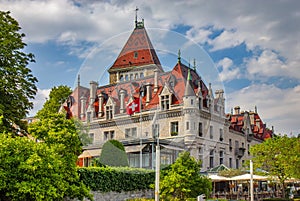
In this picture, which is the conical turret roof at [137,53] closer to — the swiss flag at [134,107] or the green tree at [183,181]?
the swiss flag at [134,107]

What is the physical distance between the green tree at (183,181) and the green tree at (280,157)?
9.14m

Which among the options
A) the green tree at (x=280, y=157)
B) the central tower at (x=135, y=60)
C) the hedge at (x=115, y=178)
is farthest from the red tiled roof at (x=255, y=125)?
the central tower at (x=135, y=60)

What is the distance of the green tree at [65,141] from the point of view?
58.1ft

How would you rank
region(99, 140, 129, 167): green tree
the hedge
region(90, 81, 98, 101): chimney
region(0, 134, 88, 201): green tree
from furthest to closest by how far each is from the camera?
1. region(99, 140, 129, 167): green tree
2. the hedge
3. region(90, 81, 98, 101): chimney
4. region(0, 134, 88, 201): green tree

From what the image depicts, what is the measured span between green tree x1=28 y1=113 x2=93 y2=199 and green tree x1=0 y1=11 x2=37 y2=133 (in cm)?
779

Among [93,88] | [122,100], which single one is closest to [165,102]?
[122,100]

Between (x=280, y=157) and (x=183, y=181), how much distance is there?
11111 millimetres

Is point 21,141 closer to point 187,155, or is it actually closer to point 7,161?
point 7,161

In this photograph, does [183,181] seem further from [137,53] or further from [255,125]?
[255,125]

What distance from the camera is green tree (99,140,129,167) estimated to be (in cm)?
2362

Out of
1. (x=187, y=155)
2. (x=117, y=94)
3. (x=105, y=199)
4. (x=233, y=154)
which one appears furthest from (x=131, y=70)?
(x=233, y=154)

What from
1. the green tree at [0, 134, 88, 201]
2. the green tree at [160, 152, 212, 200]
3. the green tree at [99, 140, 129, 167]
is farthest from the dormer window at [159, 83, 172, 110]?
the green tree at [99, 140, 129, 167]

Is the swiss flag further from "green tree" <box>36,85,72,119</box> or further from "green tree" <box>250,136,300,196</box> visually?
"green tree" <box>36,85,72,119</box>

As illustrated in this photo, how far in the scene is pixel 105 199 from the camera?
23.1 meters
